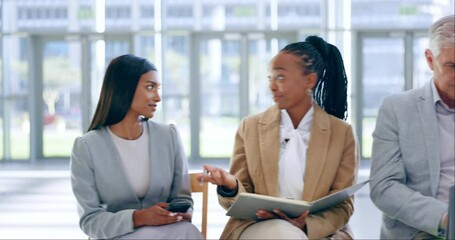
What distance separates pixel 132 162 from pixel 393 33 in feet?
36.6

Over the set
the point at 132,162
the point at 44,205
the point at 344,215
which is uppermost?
the point at 132,162

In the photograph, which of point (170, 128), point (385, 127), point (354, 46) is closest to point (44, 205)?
point (170, 128)

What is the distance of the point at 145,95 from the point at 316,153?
704mm

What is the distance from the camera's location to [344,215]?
284 centimetres

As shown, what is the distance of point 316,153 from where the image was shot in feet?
9.43

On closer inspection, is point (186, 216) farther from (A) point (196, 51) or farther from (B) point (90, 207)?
(A) point (196, 51)

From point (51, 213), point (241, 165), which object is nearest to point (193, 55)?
Result: point (51, 213)

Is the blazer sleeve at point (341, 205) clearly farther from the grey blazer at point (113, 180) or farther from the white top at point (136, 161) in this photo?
the white top at point (136, 161)

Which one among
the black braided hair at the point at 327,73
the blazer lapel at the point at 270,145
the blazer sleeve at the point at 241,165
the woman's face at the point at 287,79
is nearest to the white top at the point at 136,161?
the blazer sleeve at the point at 241,165

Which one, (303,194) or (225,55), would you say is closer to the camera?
(303,194)

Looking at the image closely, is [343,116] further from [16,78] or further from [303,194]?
[16,78]

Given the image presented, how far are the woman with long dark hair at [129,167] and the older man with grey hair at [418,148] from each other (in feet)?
2.41

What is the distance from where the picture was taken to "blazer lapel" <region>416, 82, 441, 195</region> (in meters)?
2.67

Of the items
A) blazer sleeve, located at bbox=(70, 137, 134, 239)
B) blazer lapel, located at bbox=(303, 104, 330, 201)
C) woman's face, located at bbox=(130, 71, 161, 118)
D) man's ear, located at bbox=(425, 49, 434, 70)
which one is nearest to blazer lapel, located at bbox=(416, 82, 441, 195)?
man's ear, located at bbox=(425, 49, 434, 70)
